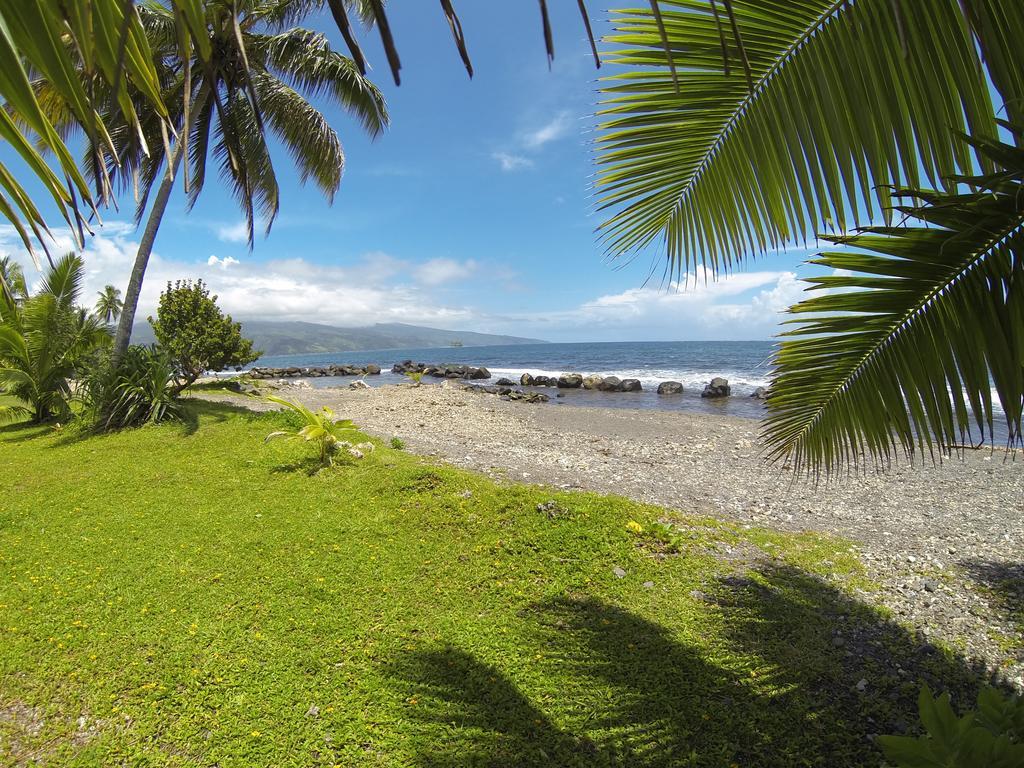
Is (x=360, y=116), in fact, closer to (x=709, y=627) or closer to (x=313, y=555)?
(x=313, y=555)

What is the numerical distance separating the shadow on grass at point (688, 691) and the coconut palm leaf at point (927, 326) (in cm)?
177

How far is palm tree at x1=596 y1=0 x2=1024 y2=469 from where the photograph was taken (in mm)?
1287

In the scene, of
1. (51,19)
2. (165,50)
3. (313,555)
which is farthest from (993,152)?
(165,50)

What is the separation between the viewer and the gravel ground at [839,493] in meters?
3.96

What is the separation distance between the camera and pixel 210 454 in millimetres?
7988

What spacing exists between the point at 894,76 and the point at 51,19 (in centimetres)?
207

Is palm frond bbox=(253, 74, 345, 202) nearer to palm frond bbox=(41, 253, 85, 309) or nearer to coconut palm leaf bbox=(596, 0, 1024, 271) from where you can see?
palm frond bbox=(41, 253, 85, 309)

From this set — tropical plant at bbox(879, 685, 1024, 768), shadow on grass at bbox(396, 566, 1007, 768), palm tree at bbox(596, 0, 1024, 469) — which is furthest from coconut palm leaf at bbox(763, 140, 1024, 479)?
shadow on grass at bbox(396, 566, 1007, 768)

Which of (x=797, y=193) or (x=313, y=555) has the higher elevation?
(x=797, y=193)

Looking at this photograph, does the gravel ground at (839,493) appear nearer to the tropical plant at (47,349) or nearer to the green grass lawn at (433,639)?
the green grass lawn at (433,639)

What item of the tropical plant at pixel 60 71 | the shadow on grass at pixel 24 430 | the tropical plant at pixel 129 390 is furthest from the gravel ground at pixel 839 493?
the shadow on grass at pixel 24 430

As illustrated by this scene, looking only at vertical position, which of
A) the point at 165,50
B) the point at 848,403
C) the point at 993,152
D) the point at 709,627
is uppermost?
the point at 165,50

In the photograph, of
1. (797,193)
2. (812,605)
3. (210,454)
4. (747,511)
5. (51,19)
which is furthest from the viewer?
(210,454)

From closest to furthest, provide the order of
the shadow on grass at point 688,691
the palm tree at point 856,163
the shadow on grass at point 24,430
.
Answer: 1. the palm tree at point 856,163
2. the shadow on grass at point 688,691
3. the shadow on grass at point 24,430
